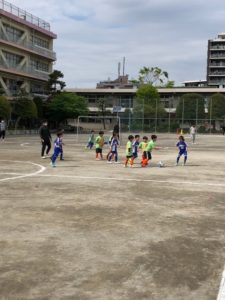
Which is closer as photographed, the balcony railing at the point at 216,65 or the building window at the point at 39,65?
the building window at the point at 39,65

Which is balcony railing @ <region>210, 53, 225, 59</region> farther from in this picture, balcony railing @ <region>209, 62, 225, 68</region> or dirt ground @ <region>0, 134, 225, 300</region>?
dirt ground @ <region>0, 134, 225, 300</region>

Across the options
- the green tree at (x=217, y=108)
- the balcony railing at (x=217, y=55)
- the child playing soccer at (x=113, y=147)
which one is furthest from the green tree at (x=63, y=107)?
the balcony railing at (x=217, y=55)

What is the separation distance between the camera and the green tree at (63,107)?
58344 mm

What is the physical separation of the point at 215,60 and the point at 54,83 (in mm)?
64983

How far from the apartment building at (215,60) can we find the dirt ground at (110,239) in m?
106

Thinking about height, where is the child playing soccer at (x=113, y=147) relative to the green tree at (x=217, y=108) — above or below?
below

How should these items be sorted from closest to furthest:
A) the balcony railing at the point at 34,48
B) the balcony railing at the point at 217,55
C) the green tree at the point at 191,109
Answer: the balcony railing at the point at 34,48
the green tree at the point at 191,109
the balcony railing at the point at 217,55

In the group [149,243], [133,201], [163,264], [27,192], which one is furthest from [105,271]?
[27,192]

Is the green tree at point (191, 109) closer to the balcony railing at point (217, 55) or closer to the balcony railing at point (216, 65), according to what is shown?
the balcony railing at point (216, 65)

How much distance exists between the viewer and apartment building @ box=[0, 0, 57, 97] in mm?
56344

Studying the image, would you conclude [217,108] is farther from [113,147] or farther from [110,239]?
[110,239]

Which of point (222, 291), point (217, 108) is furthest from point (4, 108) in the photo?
point (222, 291)

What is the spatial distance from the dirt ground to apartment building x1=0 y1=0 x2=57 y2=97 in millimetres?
46444

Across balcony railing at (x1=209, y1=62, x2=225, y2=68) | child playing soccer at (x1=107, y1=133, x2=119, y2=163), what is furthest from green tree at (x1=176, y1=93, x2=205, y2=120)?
balcony railing at (x1=209, y1=62, x2=225, y2=68)
